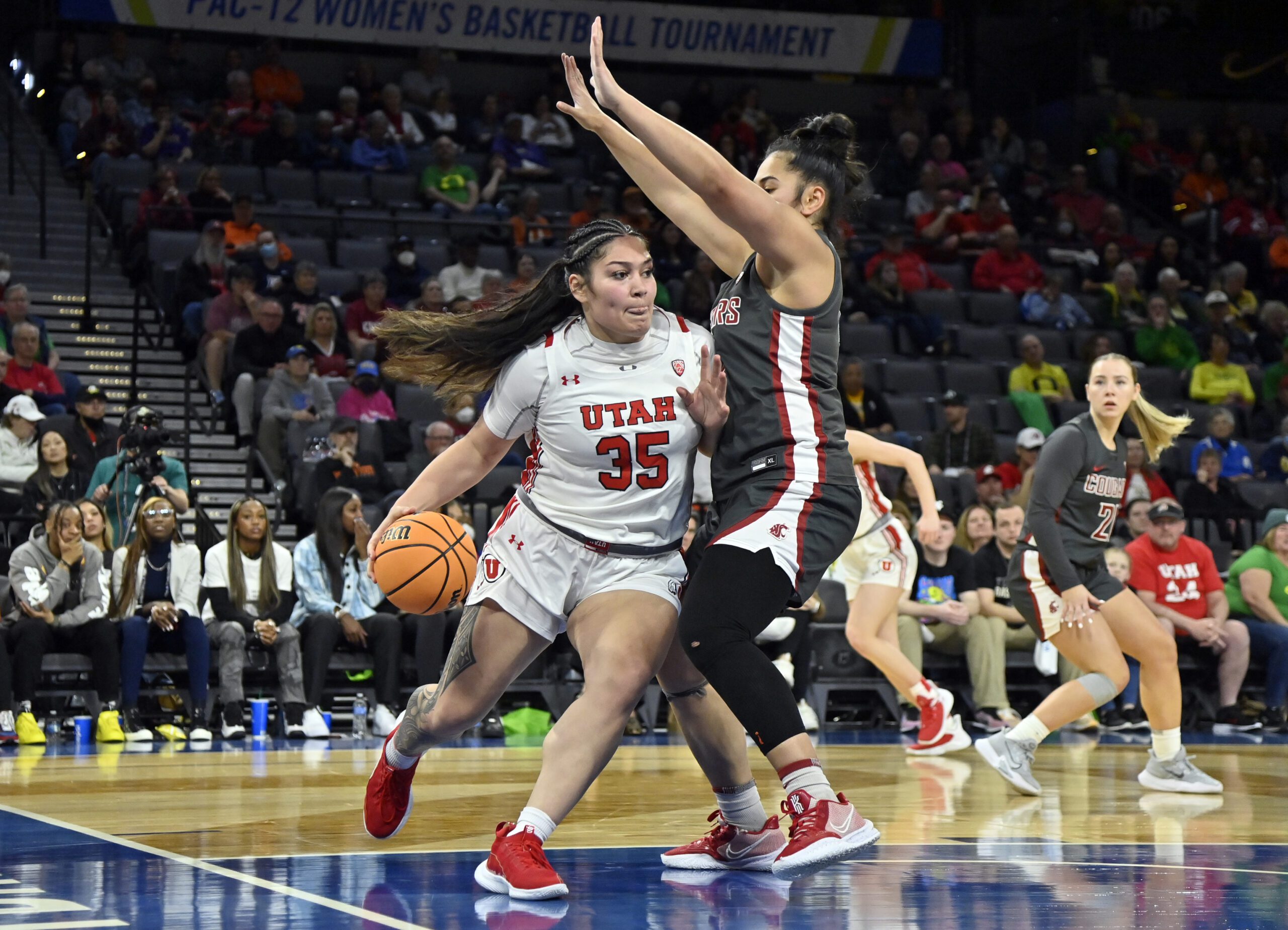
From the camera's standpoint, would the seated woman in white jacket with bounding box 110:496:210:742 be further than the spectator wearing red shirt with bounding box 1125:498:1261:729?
No

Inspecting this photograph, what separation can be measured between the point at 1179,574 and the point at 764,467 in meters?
7.78

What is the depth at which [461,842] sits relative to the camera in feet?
16.0

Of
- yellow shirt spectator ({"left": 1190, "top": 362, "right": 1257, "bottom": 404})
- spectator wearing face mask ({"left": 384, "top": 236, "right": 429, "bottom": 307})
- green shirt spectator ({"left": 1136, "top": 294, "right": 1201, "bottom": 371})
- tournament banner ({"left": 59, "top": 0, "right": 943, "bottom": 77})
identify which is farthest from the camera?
tournament banner ({"left": 59, "top": 0, "right": 943, "bottom": 77})

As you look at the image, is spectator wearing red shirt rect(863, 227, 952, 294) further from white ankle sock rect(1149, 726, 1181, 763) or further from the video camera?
white ankle sock rect(1149, 726, 1181, 763)

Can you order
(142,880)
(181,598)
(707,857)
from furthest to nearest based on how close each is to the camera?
(181,598) < (707,857) < (142,880)

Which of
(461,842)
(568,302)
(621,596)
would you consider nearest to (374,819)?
(461,842)

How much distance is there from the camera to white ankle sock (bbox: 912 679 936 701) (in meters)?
8.68

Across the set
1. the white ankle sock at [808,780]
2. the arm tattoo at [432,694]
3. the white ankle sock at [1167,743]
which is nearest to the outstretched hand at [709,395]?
the arm tattoo at [432,694]

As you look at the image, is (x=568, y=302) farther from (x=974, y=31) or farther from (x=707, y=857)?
(x=974, y=31)

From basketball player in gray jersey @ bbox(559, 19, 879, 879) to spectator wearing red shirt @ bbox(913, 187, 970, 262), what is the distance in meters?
12.7

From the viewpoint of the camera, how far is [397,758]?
452cm

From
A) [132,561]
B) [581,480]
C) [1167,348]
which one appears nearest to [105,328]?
[132,561]

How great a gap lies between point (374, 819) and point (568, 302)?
1.60m

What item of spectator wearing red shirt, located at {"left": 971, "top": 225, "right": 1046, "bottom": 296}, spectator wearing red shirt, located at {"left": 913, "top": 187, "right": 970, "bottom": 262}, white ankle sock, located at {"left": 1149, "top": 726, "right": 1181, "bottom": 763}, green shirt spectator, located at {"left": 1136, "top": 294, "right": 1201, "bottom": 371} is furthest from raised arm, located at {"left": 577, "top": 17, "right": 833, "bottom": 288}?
spectator wearing red shirt, located at {"left": 913, "top": 187, "right": 970, "bottom": 262}
